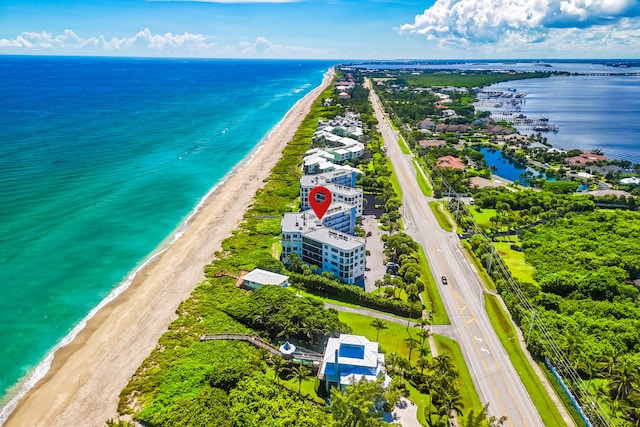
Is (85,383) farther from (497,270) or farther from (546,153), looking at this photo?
(546,153)

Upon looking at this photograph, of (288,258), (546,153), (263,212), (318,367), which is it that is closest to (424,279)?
(288,258)

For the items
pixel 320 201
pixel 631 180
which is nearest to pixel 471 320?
pixel 320 201

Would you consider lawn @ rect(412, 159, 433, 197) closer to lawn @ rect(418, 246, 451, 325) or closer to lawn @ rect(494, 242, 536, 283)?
lawn @ rect(494, 242, 536, 283)

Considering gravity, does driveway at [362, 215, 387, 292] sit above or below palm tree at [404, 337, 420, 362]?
below

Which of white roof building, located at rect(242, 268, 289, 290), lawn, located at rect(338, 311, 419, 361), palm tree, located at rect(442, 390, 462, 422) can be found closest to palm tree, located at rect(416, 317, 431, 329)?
lawn, located at rect(338, 311, 419, 361)

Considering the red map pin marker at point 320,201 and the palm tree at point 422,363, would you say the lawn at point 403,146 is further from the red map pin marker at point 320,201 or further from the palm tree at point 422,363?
the palm tree at point 422,363

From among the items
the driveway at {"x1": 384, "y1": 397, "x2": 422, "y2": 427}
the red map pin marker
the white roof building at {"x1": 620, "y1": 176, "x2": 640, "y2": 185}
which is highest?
the red map pin marker

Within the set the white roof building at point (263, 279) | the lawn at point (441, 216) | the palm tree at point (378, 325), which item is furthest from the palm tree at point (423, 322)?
the lawn at point (441, 216)
